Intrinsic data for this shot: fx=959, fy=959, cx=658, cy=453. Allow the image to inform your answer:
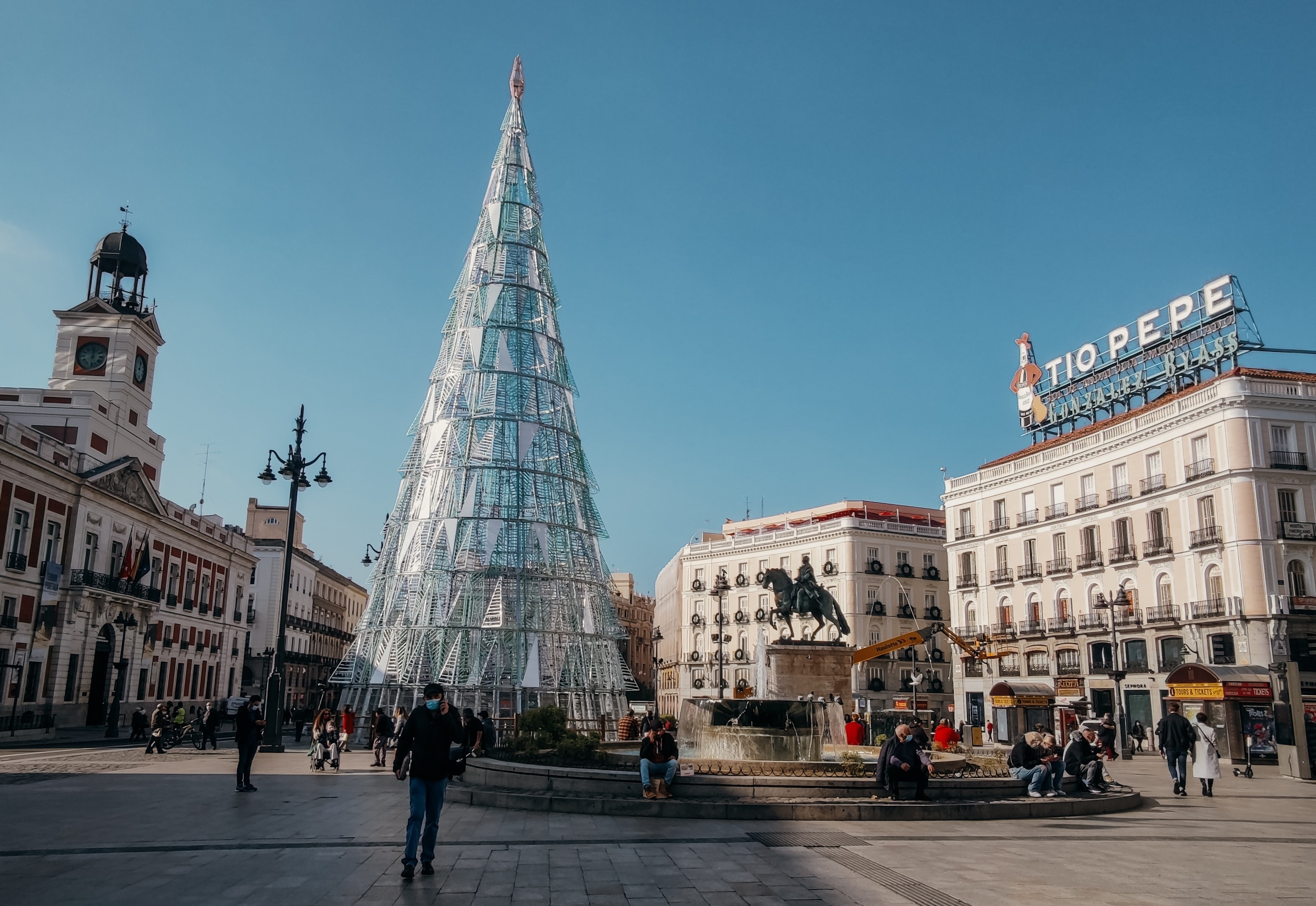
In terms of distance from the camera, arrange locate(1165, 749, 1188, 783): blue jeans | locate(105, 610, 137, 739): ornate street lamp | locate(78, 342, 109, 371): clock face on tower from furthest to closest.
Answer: locate(78, 342, 109, 371): clock face on tower < locate(105, 610, 137, 739): ornate street lamp < locate(1165, 749, 1188, 783): blue jeans

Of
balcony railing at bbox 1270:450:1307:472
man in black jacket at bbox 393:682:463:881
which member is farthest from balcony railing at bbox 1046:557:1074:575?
man in black jacket at bbox 393:682:463:881

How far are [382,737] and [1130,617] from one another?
37177 mm

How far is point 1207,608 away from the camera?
41.8m

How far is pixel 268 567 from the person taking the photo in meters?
78.3

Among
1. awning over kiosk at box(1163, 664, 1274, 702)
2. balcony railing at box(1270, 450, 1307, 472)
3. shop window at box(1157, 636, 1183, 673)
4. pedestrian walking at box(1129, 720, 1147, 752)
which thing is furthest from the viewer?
shop window at box(1157, 636, 1183, 673)

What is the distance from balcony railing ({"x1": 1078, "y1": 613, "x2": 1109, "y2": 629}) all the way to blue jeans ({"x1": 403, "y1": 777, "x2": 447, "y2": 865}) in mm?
45186

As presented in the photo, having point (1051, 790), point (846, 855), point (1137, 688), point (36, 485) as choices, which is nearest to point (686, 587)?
point (1137, 688)

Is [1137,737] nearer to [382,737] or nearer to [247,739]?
[382,737]

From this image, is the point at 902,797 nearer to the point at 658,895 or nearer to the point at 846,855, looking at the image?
the point at 846,855

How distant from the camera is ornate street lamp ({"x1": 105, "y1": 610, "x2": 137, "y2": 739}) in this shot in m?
39.1

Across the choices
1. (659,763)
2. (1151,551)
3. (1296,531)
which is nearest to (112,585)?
(659,763)

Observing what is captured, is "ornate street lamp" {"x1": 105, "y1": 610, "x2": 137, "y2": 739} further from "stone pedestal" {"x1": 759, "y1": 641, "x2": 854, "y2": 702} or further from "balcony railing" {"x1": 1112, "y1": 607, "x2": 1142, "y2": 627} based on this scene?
"balcony railing" {"x1": 1112, "y1": 607, "x2": 1142, "y2": 627}

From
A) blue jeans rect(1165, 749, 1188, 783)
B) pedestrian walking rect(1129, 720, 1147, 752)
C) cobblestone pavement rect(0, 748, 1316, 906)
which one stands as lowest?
pedestrian walking rect(1129, 720, 1147, 752)

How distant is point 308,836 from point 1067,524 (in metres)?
47.8
